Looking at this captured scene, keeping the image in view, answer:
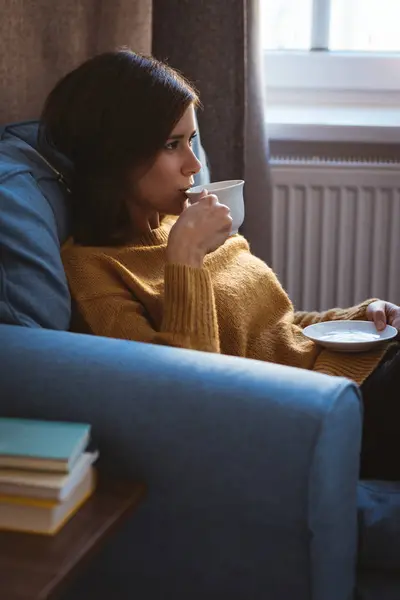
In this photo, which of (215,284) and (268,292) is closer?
(215,284)

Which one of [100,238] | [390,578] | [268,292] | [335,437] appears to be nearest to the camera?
[335,437]

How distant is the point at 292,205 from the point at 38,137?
1.00m

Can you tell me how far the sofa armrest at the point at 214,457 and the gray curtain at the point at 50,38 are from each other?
84cm

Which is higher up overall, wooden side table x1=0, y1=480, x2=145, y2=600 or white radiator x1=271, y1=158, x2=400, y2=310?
wooden side table x1=0, y1=480, x2=145, y2=600

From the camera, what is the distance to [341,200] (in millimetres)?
2377

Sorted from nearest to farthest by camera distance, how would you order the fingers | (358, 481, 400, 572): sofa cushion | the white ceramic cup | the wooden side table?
the wooden side table, (358, 481, 400, 572): sofa cushion, the white ceramic cup, the fingers

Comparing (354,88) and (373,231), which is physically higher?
(354,88)

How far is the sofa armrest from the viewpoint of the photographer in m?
1.03

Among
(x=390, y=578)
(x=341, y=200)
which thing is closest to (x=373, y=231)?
(x=341, y=200)

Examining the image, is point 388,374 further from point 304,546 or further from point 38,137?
point 38,137

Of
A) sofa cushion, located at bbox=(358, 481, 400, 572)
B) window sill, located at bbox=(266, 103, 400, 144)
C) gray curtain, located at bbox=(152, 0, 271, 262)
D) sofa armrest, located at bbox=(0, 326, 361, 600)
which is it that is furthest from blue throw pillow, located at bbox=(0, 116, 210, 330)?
window sill, located at bbox=(266, 103, 400, 144)

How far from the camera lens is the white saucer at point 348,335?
1484 mm

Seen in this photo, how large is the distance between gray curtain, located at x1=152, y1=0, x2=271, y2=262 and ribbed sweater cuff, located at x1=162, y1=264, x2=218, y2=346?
81cm

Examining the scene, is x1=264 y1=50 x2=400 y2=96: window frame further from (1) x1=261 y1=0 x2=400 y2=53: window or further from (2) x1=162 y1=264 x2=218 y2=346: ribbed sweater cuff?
(2) x1=162 y1=264 x2=218 y2=346: ribbed sweater cuff
